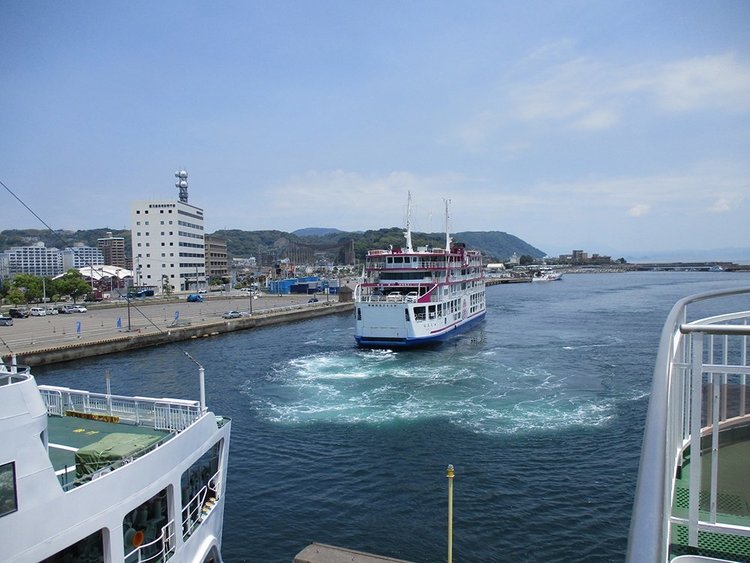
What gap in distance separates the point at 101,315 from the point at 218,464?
160ft

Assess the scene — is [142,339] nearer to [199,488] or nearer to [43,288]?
[199,488]

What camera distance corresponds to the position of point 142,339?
37.5 metres

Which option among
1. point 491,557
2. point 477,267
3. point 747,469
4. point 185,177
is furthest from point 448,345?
point 185,177

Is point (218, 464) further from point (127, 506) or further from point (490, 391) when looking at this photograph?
point (490, 391)

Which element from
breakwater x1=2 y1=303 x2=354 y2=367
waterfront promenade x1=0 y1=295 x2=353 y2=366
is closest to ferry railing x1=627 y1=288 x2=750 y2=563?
waterfront promenade x1=0 y1=295 x2=353 y2=366

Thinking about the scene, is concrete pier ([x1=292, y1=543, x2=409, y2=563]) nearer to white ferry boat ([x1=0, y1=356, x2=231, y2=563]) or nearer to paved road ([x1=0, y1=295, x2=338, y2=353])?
white ferry boat ([x1=0, y1=356, x2=231, y2=563])

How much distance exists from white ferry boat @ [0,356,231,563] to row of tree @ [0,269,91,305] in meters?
66.7

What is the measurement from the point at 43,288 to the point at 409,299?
5678 cm

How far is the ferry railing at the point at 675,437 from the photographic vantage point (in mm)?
1329

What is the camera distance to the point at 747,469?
12.0 feet

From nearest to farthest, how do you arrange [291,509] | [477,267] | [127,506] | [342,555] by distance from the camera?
[127,506], [342,555], [291,509], [477,267]

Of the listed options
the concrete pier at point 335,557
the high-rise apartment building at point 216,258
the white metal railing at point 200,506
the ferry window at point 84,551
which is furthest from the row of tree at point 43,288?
the ferry window at point 84,551

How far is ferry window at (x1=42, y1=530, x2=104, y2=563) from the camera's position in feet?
20.6

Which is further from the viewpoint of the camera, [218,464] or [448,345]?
[448,345]
